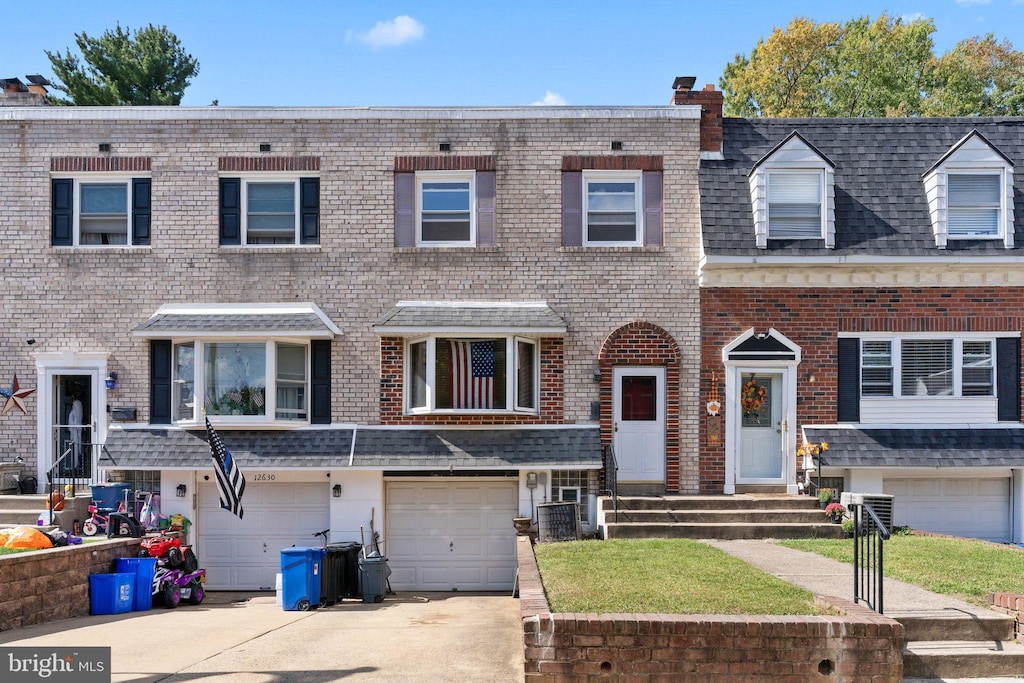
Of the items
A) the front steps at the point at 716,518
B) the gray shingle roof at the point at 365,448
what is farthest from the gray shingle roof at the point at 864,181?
the gray shingle roof at the point at 365,448

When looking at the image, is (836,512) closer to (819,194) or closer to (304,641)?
(819,194)

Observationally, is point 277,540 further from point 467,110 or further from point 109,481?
point 467,110

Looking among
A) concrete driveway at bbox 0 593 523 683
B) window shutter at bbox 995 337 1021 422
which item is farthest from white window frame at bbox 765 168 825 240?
concrete driveway at bbox 0 593 523 683

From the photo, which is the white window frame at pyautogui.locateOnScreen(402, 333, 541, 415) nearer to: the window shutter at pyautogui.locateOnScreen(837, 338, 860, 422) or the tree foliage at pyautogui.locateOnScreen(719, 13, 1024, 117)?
the window shutter at pyautogui.locateOnScreen(837, 338, 860, 422)

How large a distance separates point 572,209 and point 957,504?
885 cm

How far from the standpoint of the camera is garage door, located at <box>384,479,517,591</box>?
1903 centimetres

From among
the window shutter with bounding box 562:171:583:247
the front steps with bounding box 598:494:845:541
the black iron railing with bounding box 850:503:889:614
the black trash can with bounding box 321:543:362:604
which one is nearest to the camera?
the black iron railing with bounding box 850:503:889:614

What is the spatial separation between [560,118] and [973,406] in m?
9.10

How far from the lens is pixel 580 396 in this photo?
61.3 ft

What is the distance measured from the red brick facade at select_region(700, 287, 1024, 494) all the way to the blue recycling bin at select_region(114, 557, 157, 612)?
9429 millimetres

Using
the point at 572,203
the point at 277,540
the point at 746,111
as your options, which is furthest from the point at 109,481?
the point at 746,111

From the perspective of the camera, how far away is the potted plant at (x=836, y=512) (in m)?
16.9

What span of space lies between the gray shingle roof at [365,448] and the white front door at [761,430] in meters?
2.71

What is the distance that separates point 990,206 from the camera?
1842cm
